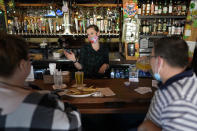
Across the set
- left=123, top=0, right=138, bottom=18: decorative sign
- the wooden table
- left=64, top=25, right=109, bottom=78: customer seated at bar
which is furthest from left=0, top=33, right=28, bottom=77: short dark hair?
left=123, top=0, right=138, bottom=18: decorative sign

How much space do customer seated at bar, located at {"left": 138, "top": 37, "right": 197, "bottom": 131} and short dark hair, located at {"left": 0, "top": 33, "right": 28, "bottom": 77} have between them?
96 centimetres

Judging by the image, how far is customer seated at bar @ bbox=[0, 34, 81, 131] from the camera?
795mm

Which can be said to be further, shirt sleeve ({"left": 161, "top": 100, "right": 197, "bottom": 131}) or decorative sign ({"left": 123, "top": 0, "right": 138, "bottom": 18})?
decorative sign ({"left": 123, "top": 0, "right": 138, "bottom": 18})

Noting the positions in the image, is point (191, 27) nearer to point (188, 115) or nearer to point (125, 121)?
point (125, 121)

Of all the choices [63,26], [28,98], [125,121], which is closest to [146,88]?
[125,121]

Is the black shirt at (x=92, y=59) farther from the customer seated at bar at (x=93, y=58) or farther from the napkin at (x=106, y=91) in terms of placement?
the napkin at (x=106, y=91)

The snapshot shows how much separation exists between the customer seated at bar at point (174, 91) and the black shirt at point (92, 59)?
152 cm

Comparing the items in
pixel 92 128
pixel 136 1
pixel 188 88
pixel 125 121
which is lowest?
pixel 92 128

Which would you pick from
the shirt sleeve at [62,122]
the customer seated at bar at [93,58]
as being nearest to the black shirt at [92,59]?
the customer seated at bar at [93,58]

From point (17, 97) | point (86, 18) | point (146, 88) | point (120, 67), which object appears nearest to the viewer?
point (17, 97)

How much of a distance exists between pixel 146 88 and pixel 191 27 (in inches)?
58.4

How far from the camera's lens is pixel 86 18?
4.16 m

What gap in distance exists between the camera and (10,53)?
0.85m

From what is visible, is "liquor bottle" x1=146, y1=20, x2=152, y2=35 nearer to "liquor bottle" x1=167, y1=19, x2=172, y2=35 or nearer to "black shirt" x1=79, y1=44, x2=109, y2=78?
"liquor bottle" x1=167, y1=19, x2=172, y2=35
